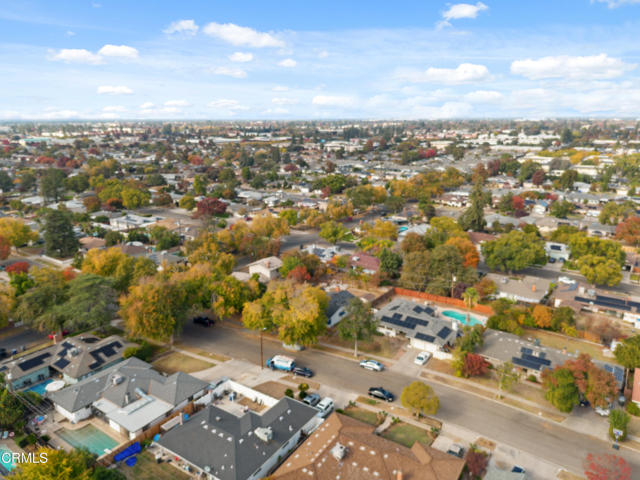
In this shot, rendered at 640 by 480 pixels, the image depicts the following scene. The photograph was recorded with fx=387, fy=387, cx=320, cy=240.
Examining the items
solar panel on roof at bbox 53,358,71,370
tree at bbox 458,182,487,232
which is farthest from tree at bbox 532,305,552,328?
solar panel on roof at bbox 53,358,71,370

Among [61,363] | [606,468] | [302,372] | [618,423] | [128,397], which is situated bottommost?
[302,372]

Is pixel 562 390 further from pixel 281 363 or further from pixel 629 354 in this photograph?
pixel 281 363

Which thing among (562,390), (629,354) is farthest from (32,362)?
(629,354)

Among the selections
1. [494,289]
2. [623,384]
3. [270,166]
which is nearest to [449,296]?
[494,289]

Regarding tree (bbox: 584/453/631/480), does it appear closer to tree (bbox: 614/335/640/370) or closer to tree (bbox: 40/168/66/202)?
tree (bbox: 614/335/640/370)

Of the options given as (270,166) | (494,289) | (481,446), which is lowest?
(481,446)

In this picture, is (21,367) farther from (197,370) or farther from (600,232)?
(600,232)
